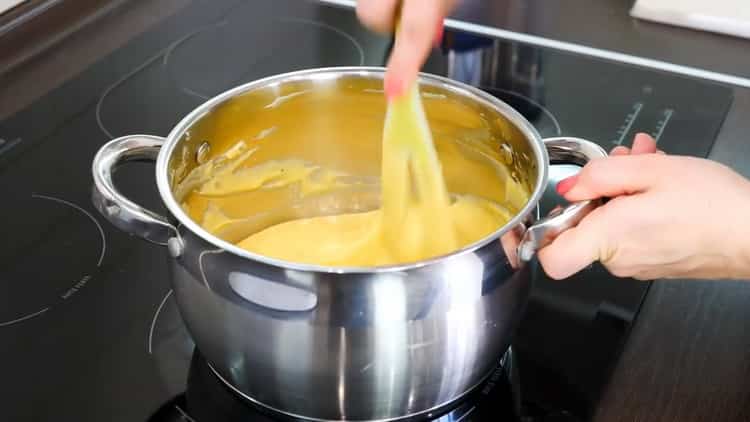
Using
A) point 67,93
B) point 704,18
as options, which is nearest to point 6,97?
point 67,93

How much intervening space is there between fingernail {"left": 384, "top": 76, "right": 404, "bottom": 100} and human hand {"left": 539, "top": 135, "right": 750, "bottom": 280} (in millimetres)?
124

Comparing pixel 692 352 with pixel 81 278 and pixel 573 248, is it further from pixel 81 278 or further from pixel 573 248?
pixel 81 278

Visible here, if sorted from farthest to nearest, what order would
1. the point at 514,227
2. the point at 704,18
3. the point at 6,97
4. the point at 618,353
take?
the point at 704,18 → the point at 6,97 → the point at 618,353 → the point at 514,227

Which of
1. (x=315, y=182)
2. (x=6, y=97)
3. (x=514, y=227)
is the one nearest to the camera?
(x=514, y=227)

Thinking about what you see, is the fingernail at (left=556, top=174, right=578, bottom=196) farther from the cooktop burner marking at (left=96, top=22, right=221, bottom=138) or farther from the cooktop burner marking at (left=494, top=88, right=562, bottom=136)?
the cooktop burner marking at (left=96, top=22, right=221, bottom=138)

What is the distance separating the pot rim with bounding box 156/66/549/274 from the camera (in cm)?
45

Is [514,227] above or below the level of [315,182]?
above

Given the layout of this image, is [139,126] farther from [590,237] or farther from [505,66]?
A: [590,237]

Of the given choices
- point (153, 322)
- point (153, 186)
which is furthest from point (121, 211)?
point (153, 186)

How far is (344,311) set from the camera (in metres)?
0.46

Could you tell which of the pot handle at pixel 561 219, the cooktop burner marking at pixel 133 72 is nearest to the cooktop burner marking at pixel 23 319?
the cooktop burner marking at pixel 133 72

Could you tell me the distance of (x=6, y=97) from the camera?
2.90 feet

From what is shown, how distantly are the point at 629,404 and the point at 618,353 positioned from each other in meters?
0.05

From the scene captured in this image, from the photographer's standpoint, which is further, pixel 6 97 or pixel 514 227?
pixel 6 97
